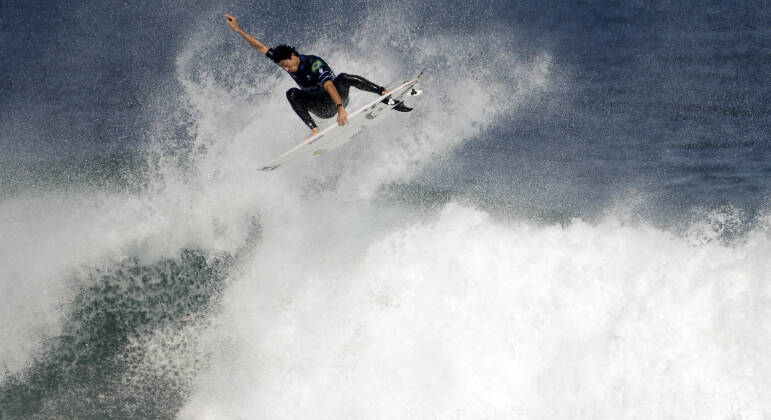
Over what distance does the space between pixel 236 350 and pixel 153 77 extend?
18.0 ft

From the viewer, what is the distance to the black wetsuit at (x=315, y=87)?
22.0 ft

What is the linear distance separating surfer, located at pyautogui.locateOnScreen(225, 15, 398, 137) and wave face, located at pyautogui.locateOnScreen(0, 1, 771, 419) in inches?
88.3

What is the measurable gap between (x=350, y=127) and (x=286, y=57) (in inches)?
51.2

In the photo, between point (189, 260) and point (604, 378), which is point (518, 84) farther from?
point (189, 260)

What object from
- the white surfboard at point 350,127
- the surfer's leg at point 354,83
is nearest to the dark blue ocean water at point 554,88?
the white surfboard at point 350,127

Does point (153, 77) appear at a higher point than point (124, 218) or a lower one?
higher

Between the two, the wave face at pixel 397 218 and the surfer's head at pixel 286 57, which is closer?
the surfer's head at pixel 286 57

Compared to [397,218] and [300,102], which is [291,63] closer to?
[300,102]

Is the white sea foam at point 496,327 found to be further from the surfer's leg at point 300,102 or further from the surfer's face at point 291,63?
the surfer's face at point 291,63

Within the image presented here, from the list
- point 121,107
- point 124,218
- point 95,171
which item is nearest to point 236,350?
point 124,218

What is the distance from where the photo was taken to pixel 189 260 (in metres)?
8.85

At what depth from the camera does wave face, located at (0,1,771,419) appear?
7.84 m

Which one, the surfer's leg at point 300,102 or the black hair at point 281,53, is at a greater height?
the black hair at point 281,53

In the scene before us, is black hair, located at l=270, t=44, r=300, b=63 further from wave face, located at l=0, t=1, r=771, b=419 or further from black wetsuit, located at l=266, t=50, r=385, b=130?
wave face, located at l=0, t=1, r=771, b=419
